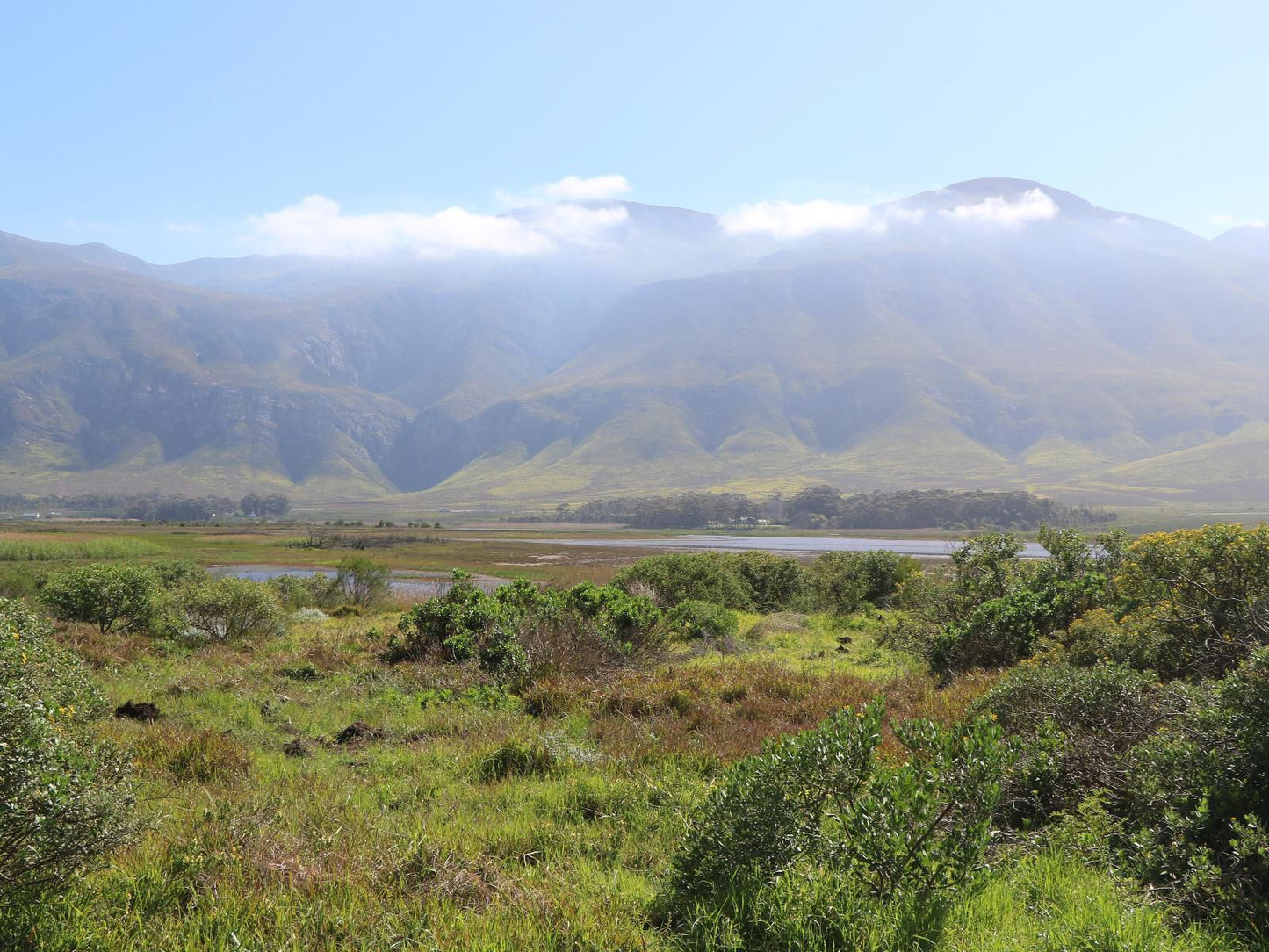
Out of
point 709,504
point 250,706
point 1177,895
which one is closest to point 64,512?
point 709,504

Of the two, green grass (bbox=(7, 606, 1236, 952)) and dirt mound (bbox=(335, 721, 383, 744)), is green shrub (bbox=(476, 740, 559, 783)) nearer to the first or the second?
green grass (bbox=(7, 606, 1236, 952))

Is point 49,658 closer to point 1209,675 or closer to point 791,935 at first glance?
point 791,935

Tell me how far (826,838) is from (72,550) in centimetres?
7209

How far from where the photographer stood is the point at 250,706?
1185 centimetres

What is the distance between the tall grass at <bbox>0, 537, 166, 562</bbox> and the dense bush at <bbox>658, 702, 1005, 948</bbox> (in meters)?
63.0

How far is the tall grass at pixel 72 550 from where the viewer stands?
56.1 metres

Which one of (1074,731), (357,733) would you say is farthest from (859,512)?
(1074,731)

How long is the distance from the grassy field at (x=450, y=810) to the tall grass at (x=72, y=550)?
171 ft

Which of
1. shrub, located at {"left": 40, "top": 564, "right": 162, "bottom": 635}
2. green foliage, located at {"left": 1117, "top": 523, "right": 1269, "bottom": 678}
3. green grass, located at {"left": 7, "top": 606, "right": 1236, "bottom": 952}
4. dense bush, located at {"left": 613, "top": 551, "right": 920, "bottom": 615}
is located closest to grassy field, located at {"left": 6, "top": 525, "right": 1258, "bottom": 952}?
green grass, located at {"left": 7, "top": 606, "right": 1236, "bottom": 952}

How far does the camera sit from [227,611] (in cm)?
2034

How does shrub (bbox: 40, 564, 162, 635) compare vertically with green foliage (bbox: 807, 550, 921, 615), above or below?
above

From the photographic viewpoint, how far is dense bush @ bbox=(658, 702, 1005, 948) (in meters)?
4.55

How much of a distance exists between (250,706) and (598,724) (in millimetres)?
5689

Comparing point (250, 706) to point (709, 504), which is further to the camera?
point (709, 504)
